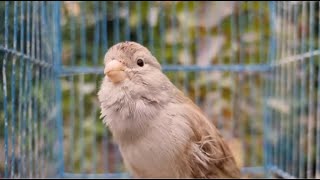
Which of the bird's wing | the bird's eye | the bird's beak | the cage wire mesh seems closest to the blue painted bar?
the cage wire mesh

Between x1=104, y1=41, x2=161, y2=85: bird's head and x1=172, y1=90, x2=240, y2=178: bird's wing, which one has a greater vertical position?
x1=104, y1=41, x2=161, y2=85: bird's head

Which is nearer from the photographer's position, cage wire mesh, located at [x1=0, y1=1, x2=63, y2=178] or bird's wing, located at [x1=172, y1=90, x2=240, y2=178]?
cage wire mesh, located at [x1=0, y1=1, x2=63, y2=178]

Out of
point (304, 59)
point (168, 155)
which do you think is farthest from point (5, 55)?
point (304, 59)

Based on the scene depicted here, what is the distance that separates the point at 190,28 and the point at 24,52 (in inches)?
43.8

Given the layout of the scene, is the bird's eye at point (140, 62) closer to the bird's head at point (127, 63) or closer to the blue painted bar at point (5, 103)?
the bird's head at point (127, 63)

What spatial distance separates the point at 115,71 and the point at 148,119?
0.65 ft

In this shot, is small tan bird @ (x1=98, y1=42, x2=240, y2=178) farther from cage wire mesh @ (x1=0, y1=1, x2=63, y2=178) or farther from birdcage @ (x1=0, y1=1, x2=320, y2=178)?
birdcage @ (x1=0, y1=1, x2=320, y2=178)

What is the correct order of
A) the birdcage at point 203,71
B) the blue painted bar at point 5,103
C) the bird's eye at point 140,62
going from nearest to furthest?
the blue painted bar at point 5,103
the bird's eye at point 140,62
the birdcage at point 203,71

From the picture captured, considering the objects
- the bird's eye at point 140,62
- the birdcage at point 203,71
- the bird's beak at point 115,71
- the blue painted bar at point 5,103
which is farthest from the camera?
the birdcage at point 203,71

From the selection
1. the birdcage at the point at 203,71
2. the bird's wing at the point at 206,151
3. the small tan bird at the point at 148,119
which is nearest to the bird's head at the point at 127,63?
the small tan bird at the point at 148,119

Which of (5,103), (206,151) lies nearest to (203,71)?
(206,151)

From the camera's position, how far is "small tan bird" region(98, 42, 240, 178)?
5.56 ft

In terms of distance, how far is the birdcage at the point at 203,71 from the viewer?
2.31 meters

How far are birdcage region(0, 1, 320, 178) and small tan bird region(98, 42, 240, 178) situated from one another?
1.48ft
